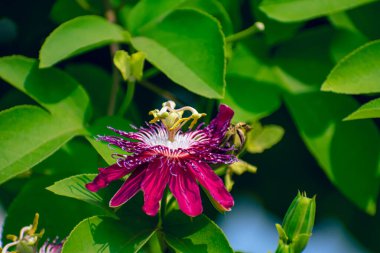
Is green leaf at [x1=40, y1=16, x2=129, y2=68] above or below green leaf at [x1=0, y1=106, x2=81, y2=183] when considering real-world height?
above

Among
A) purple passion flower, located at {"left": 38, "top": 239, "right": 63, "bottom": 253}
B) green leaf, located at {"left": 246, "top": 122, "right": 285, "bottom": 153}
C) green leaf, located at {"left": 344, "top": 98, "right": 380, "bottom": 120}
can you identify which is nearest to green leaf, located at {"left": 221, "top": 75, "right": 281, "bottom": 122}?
green leaf, located at {"left": 246, "top": 122, "right": 285, "bottom": 153}

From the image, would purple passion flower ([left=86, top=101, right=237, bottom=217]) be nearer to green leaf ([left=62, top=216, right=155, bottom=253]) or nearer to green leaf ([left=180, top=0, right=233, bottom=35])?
green leaf ([left=62, top=216, right=155, bottom=253])

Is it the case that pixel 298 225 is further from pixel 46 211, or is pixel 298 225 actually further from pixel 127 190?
pixel 46 211

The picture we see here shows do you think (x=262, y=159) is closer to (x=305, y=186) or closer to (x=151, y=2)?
(x=305, y=186)

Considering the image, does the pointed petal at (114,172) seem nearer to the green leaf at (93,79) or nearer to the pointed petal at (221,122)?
the pointed petal at (221,122)

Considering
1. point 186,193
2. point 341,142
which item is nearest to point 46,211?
point 186,193

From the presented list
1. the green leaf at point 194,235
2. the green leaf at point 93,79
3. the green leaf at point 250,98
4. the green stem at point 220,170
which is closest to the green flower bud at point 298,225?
the green leaf at point 194,235
